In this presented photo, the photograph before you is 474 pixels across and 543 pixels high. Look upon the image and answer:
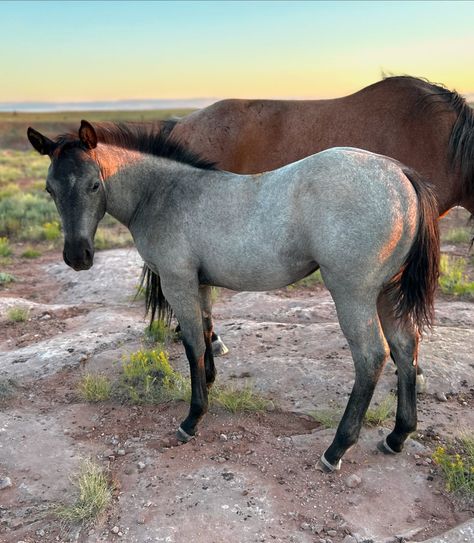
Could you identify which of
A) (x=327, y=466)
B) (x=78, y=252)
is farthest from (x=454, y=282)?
(x=78, y=252)

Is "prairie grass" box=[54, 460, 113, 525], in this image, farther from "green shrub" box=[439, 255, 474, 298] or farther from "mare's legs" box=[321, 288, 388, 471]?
"green shrub" box=[439, 255, 474, 298]

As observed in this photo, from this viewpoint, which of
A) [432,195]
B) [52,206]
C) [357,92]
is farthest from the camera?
[52,206]

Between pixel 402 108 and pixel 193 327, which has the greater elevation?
pixel 402 108

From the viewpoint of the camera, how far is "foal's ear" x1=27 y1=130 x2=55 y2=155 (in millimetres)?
3447

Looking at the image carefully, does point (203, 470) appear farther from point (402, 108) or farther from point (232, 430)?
point (402, 108)

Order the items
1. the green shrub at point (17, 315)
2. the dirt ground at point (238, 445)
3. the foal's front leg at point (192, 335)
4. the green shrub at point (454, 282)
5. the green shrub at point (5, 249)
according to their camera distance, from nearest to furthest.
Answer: the dirt ground at point (238, 445) < the foal's front leg at point (192, 335) < the green shrub at point (17, 315) < the green shrub at point (454, 282) < the green shrub at point (5, 249)

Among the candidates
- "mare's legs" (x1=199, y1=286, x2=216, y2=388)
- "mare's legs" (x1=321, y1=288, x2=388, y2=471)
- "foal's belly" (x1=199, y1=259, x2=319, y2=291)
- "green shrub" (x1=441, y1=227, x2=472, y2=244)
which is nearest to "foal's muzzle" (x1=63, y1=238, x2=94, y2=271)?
"foal's belly" (x1=199, y1=259, x2=319, y2=291)

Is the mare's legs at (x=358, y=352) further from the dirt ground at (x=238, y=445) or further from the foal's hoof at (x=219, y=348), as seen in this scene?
the foal's hoof at (x=219, y=348)

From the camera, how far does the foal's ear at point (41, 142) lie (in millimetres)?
3447

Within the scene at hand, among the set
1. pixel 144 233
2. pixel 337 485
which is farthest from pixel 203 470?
A: pixel 144 233

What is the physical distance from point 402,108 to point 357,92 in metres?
0.57

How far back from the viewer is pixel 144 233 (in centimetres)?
393

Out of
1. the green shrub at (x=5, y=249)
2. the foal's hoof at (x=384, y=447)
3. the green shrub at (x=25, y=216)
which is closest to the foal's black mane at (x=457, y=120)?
the foal's hoof at (x=384, y=447)

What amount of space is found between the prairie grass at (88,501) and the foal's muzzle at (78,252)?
1.35 m
